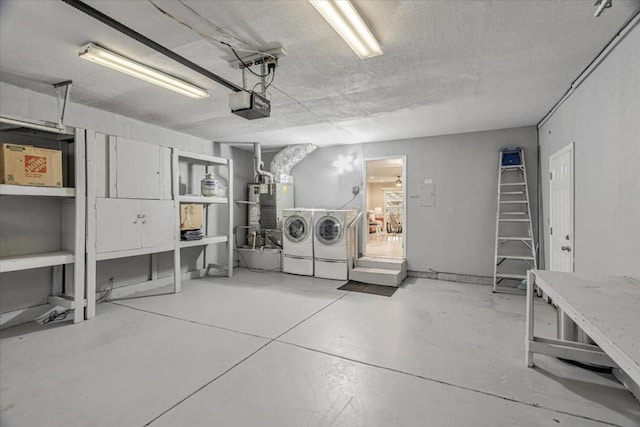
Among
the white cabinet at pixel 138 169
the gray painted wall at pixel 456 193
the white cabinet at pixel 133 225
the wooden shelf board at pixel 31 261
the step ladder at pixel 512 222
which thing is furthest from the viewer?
the gray painted wall at pixel 456 193

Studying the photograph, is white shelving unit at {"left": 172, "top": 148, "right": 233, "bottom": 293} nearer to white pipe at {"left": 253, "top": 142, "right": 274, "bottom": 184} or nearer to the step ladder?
white pipe at {"left": 253, "top": 142, "right": 274, "bottom": 184}

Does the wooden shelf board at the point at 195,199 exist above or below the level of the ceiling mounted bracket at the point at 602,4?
below

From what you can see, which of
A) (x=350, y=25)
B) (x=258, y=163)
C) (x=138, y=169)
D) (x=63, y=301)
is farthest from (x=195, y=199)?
(x=350, y=25)

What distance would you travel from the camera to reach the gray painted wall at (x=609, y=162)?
6.92ft

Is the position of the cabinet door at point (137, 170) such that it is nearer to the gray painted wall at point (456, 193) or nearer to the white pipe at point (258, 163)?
the white pipe at point (258, 163)

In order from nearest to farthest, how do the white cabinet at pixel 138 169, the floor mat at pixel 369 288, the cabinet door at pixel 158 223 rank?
the white cabinet at pixel 138 169
the cabinet door at pixel 158 223
the floor mat at pixel 369 288

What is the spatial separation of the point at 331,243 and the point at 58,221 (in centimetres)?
401

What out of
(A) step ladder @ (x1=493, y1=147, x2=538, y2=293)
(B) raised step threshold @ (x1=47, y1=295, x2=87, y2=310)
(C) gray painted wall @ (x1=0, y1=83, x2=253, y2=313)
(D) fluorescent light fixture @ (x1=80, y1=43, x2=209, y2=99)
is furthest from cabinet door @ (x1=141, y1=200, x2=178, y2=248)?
(A) step ladder @ (x1=493, y1=147, x2=538, y2=293)

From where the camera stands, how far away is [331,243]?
5.55 metres

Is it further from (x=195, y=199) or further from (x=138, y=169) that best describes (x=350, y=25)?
(x=195, y=199)

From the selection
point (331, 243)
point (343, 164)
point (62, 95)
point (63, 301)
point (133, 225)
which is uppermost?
point (62, 95)

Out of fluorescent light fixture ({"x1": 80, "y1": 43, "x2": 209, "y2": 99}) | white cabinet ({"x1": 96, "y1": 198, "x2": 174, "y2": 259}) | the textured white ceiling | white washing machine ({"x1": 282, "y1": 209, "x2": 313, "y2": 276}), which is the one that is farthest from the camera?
white washing machine ({"x1": 282, "y1": 209, "x2": 313, "y2": 276})

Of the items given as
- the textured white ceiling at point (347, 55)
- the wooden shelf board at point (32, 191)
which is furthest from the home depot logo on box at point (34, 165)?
the textured white ceiling at point (347, 55)

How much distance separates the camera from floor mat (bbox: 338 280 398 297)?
15.4 ft
